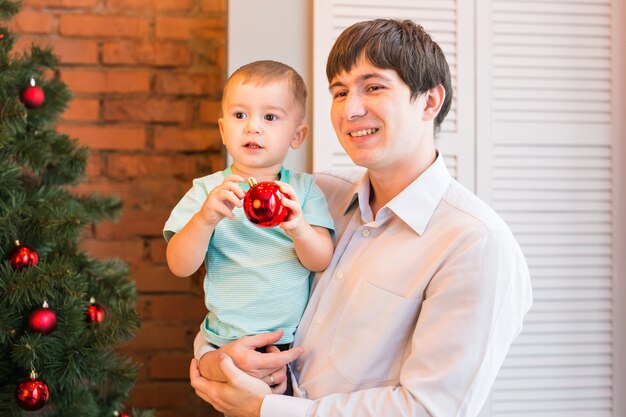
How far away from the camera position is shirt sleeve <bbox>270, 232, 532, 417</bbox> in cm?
133

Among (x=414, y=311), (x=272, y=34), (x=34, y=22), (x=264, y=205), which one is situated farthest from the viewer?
(x=34, y=22)

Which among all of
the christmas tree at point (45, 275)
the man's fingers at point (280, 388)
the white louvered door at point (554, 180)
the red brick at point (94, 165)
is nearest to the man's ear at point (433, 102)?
the man's fingers at point (280, 388)

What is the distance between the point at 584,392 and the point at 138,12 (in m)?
1.96

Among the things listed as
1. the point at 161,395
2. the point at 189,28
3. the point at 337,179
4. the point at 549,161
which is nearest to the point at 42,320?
the point at 337,179

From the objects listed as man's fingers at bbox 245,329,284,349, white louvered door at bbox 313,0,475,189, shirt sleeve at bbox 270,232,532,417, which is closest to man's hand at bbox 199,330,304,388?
man's fingers at bbox 245,329,284,349

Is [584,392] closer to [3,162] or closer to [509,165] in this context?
[509,165]

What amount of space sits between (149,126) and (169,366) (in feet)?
2.80

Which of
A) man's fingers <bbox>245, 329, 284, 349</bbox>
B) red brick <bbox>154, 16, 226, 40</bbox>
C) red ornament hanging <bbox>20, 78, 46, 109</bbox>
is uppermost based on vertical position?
red brick <bbox>154, 16, 226, 40</bbox>

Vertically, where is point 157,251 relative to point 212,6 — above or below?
below

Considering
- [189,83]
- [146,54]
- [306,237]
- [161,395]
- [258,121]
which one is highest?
[146,54]

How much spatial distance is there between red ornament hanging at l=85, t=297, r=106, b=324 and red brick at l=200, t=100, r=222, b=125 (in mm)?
865

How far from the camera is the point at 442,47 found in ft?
7.50

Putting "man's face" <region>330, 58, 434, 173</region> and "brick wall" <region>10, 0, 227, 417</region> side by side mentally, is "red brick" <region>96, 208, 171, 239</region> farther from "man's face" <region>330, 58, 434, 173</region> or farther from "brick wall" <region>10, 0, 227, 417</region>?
"man's face" <region>330, 58, 434, 173</region>

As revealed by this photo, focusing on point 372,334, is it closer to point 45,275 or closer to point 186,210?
point 186,210
